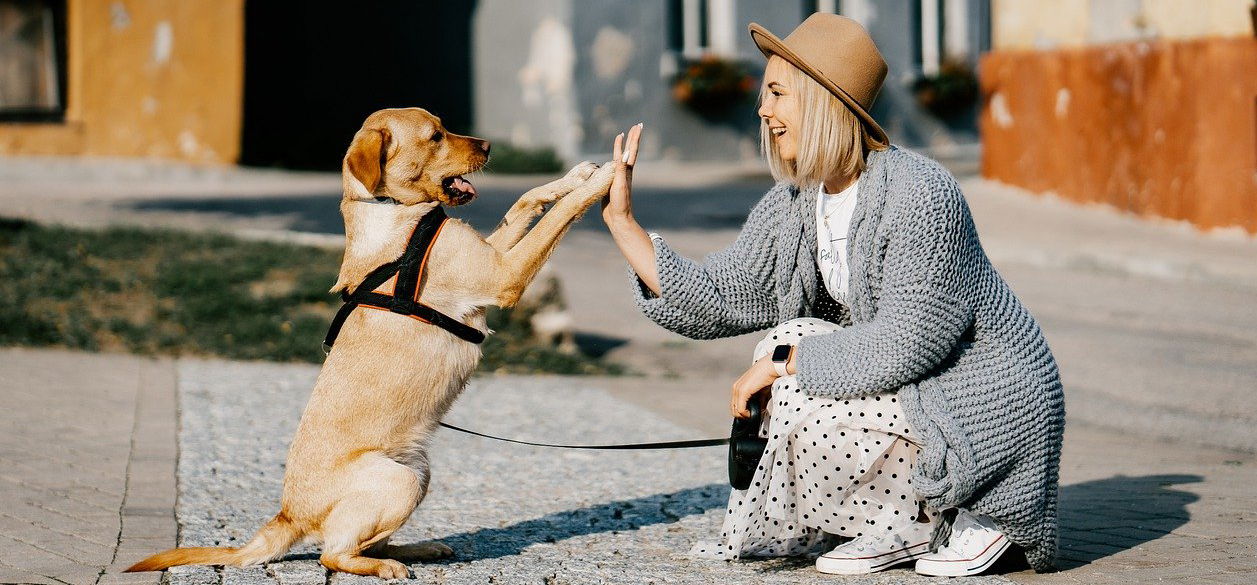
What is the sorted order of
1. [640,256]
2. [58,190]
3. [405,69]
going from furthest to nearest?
[405,69] → [58,190] → [640,256]

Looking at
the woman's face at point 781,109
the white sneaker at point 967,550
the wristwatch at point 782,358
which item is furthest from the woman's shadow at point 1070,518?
the woman's face at point 781,109

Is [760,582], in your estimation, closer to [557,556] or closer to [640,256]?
[557,556]

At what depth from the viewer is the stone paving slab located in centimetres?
432

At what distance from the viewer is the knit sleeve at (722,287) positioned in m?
4.44

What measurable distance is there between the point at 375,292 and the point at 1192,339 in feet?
19.9

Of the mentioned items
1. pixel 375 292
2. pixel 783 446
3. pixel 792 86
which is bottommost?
pixel 783 446

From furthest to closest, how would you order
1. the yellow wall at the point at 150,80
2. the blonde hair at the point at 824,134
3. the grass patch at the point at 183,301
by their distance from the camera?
1. the yellow wall at the point at 150,80
2. the grass patch at the point at 183,301
3. the blonde hair at the point at 824,134

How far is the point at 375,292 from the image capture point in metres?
4.27

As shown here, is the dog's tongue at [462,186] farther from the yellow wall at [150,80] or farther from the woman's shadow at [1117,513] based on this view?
the yellow wall at [150,80]

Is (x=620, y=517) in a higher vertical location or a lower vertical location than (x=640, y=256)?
lower

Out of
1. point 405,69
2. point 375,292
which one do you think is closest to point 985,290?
point 375,292

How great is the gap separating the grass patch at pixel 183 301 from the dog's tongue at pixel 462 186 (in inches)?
156

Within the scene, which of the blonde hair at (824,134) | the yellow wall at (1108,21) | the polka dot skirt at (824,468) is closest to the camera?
the polka dot skirt at (824,468)

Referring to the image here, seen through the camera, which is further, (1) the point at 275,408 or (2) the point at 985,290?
(1) the point at 275,408
